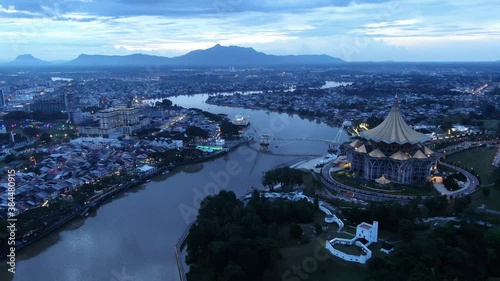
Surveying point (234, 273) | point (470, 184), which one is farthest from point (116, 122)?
point (470, 184)

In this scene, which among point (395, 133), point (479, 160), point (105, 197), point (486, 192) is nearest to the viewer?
point (486, 192)

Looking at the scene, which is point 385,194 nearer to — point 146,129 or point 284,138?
point 284,138

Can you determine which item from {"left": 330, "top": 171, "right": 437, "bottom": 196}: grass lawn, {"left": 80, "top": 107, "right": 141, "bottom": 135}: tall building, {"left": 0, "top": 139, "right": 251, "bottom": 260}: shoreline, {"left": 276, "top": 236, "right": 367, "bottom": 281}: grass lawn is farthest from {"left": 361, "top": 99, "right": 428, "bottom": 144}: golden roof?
{"left": 80, "top": 107, "right": 141, "bottom": 135}: tall building

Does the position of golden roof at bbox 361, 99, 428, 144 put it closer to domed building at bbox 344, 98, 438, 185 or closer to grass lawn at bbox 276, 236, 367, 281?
domed building at bbox 344, 98, 438, 185

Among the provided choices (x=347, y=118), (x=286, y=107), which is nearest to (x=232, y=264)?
(x=347, y=118)

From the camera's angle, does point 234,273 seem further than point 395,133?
No

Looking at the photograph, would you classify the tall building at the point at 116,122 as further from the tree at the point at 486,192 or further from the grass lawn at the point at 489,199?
the tree at the point at 486,192

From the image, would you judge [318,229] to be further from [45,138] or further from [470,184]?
[45,138]
